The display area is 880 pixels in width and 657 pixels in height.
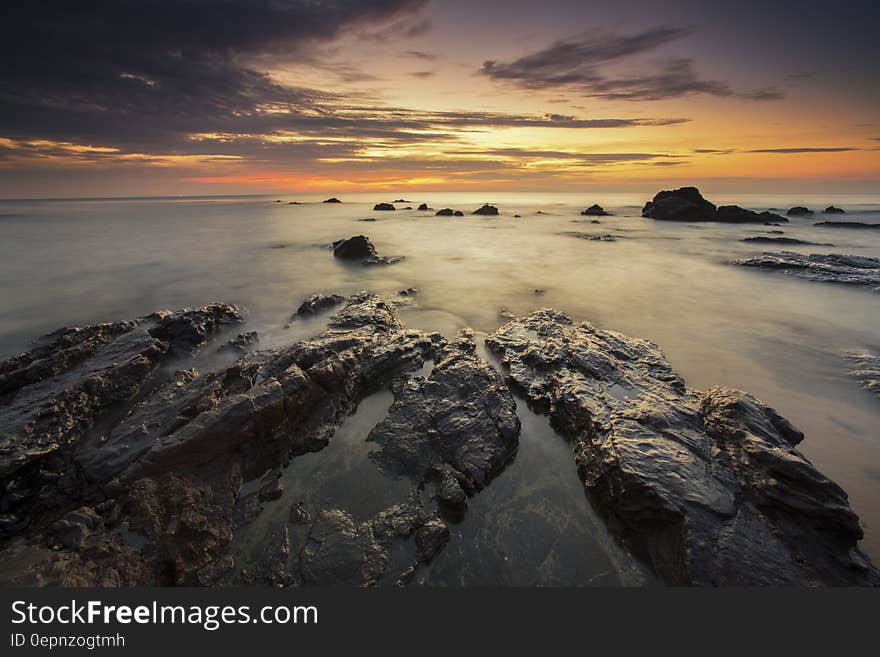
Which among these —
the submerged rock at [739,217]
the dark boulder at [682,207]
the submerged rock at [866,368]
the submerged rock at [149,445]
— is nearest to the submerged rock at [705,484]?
the submerged rock at [149,445]

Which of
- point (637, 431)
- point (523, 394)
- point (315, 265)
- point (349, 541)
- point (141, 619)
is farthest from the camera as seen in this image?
point (315, 265)

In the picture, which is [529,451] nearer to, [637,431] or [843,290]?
[637,431]

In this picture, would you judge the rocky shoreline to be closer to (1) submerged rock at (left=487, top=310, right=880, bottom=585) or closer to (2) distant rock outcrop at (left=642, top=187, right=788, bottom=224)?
(1) submerged rock at (left=487, top=310, right=880, bottom=585)

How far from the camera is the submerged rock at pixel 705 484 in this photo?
3.74 metres

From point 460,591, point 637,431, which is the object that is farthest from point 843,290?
point 460,591

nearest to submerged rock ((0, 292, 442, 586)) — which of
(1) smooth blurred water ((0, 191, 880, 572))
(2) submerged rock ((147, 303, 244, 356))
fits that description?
(2) submerged rock ((147, 303, 244, 356))

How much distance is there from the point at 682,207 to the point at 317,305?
179ft

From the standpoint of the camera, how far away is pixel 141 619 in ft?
10.8

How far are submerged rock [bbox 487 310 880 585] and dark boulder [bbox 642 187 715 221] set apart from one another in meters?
53.2

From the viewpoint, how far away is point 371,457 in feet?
17.5

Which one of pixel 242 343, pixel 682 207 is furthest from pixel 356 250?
pixel 682 207

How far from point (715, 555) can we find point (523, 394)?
3541 millimetres

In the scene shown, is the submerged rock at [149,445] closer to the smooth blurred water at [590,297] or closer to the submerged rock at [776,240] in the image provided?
the smooth blurred water at [590,297]

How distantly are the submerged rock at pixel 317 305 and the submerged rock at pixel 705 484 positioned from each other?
25.5 ft
